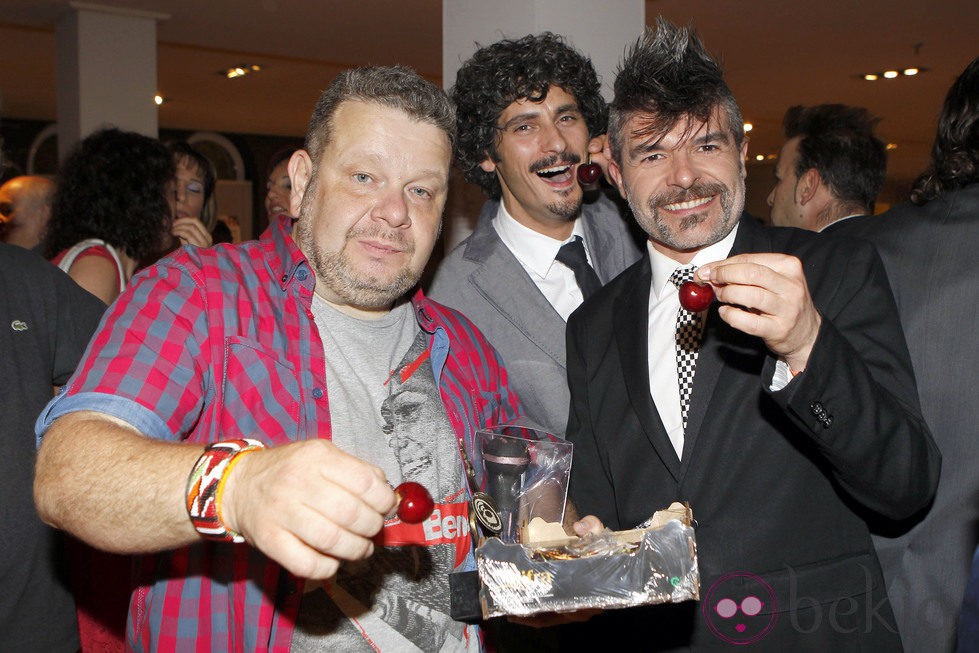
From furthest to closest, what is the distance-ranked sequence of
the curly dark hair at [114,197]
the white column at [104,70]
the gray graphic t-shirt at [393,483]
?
the white column at [104,70]
the curly dark hair at [114,197]
the gray graphic t-shirt at [393,483]

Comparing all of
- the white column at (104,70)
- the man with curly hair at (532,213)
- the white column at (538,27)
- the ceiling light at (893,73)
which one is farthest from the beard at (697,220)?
the ceiling light at (893,73)

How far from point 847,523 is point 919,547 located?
0.28 metres

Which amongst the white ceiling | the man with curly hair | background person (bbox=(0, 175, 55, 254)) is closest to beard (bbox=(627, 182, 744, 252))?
the man with curly hair

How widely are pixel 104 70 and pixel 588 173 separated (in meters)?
6.59

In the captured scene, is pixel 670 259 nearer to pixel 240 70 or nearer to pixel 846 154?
pixel 846 154

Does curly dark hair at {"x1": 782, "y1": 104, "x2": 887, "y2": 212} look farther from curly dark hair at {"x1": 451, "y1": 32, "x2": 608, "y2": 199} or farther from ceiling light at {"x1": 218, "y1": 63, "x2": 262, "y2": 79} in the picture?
ceiling light at {"x1": 218, "y1": 63, "x2": 262, "y2": 79}

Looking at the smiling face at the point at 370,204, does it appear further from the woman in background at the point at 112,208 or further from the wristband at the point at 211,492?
the woman in background at the point at 112,208

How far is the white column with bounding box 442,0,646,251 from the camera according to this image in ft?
12.7

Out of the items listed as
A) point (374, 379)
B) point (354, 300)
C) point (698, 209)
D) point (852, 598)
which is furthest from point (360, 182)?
point (852, 598)

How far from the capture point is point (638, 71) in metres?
2.49

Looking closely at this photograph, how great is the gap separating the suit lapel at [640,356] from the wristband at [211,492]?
3.75 feet

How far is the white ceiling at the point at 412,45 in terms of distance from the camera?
27.1ft

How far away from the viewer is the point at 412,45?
9.75m

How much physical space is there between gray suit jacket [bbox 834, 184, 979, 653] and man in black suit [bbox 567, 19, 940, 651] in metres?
0.17
